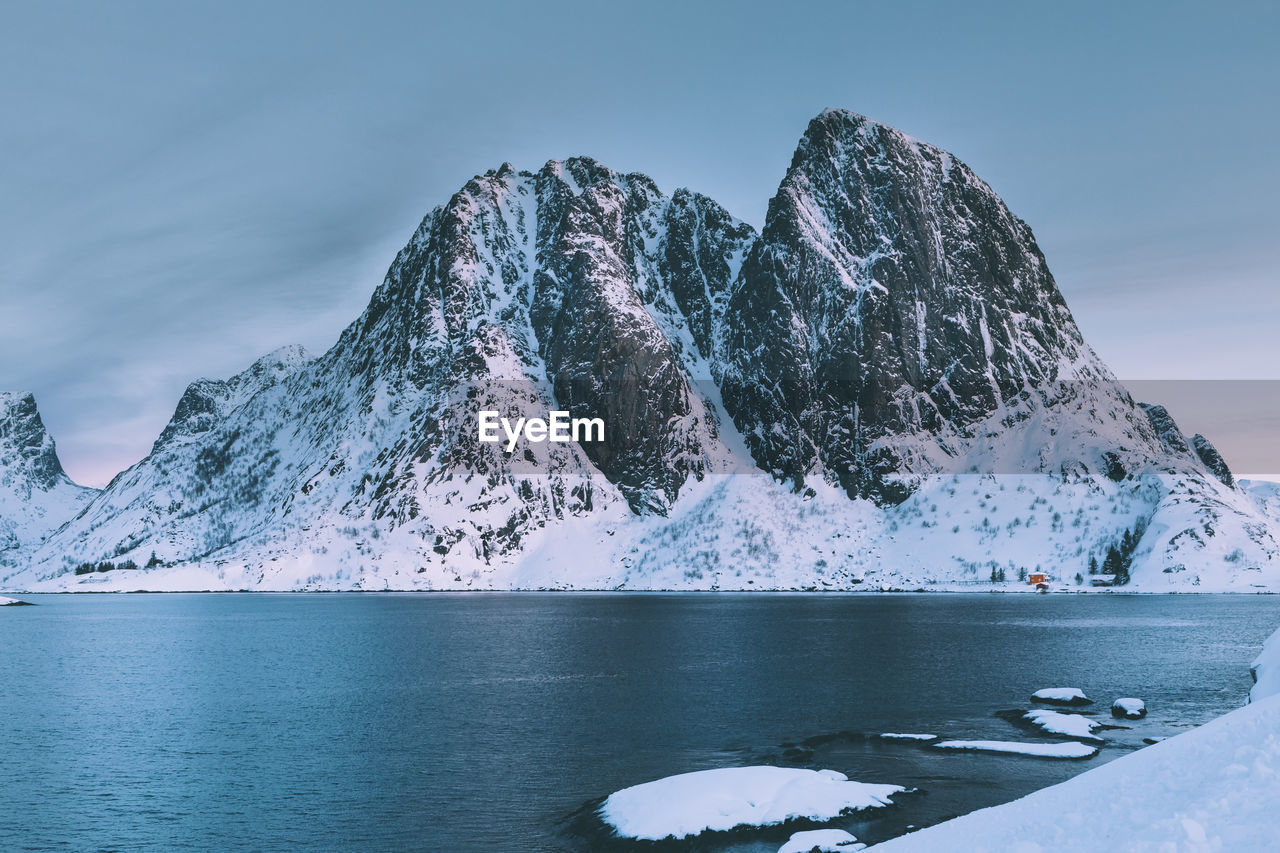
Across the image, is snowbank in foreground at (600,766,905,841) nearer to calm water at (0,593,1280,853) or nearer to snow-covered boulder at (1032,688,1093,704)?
calm water at (0,593,1280,853)

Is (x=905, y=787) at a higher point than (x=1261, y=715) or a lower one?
lower

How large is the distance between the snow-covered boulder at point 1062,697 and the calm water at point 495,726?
7.22 ft

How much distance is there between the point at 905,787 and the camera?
59.7 metres

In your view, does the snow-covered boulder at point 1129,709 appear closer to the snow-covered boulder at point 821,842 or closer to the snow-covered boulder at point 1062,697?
the snow-covered boulder at point 1062,697

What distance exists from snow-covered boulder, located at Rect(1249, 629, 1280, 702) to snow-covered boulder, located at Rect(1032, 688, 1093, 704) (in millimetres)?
36399

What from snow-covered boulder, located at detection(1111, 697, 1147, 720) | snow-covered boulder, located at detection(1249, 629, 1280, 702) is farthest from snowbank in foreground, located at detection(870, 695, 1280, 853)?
snow-covered boulder, located at detection(1111, 697, 1147, 720)

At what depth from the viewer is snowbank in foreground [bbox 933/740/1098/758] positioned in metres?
68.3

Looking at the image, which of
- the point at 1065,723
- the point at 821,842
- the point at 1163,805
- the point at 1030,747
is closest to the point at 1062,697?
the point at 1065,723

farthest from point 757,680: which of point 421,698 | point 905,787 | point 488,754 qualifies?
point 905,787

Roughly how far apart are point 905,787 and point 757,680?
58218 millimetres

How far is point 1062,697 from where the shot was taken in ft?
316

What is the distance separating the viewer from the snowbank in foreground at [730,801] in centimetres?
5091

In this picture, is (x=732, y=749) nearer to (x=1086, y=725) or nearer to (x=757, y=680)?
(x=1086, y=725)

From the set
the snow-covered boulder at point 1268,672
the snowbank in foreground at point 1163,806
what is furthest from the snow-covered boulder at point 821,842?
the snow-covered boulder at point 1268,672
